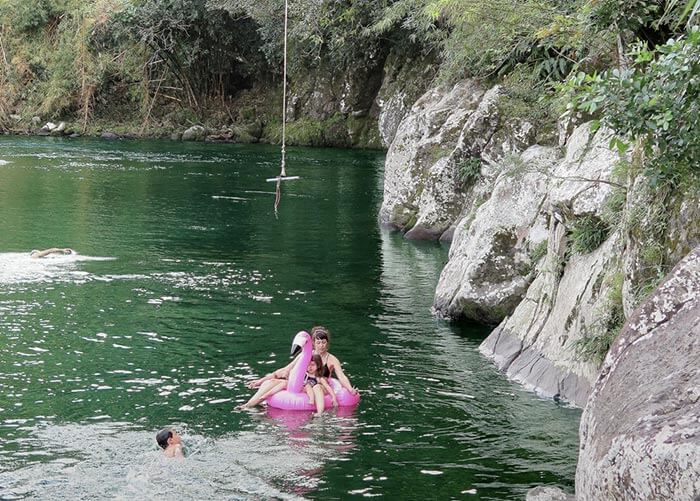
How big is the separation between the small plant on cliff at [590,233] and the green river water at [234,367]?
2200mm

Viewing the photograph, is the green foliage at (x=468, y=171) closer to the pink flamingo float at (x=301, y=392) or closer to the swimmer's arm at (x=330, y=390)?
the pink flamingo float at (x=301, y=392)

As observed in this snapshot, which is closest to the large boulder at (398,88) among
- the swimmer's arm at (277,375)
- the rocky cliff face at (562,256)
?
the rocky cliff face at (562,256)

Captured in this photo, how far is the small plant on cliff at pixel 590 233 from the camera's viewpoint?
14.6m

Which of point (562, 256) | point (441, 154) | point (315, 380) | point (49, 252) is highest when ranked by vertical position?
point (441, 154)

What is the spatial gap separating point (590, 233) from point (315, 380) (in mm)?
4337

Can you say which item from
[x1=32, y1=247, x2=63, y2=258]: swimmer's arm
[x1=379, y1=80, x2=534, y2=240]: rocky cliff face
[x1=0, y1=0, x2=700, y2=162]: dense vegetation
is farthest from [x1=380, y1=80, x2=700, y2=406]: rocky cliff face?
[x1=32, y1=247, x2=63, y2=258]: swimmer's arm

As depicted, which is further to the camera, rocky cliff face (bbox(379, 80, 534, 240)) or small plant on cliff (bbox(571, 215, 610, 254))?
rocky cliff face (bbox(379, 80, 534, 240))

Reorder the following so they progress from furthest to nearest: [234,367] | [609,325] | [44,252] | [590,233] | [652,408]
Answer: [44,252]
[234,367]
[590,233]
[609,325]
[652,408]

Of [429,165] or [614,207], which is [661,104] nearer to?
[614,207]

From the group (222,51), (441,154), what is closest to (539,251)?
(441,154)

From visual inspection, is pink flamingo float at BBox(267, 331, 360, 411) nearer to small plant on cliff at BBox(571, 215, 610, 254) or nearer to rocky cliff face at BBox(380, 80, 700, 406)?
rocky cliff face at BBox(380, 80, 700, 406)

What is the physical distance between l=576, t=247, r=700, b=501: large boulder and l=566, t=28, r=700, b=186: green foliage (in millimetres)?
1938

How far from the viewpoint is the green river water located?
1097cm

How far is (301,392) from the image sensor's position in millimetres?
13672
